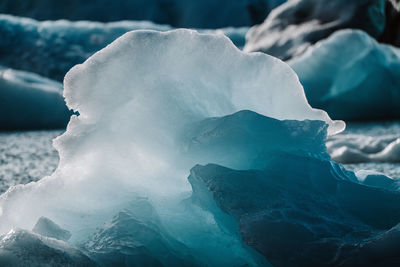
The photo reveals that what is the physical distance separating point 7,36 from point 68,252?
793 centimetres

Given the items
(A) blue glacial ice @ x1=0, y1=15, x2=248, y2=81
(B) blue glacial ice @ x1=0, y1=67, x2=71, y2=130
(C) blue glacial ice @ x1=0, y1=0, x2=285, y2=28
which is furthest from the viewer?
(C) blue glacial ice @ x1=0, y1=0, x2=285, y2=28

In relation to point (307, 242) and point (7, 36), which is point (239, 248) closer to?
point (307, 242)

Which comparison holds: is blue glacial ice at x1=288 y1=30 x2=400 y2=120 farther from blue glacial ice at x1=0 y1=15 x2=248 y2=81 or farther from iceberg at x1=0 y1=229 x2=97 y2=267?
iceberg at x1=0 y1=229 x2=97 y2=267

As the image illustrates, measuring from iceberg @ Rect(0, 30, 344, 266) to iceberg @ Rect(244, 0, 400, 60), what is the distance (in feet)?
13.8

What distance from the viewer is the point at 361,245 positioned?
1028 millimetres

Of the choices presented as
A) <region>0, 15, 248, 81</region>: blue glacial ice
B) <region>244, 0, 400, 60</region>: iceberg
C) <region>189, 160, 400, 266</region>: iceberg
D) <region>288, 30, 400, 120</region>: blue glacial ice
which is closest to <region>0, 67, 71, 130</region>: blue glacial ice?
<region>244, 0, 400, 60</region>: iceberg

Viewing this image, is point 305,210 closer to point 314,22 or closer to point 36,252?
point 36,252

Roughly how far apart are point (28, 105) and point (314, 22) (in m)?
3.03

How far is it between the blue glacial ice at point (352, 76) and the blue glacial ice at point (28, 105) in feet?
7.71

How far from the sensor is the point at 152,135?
126 centimetres

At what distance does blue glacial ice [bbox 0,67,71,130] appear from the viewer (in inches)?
199

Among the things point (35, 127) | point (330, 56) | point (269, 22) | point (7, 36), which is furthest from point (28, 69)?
point (330, 56)

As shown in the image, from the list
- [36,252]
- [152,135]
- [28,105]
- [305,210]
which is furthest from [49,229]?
[28,105]

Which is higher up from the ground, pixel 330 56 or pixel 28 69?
pixel 28 69
